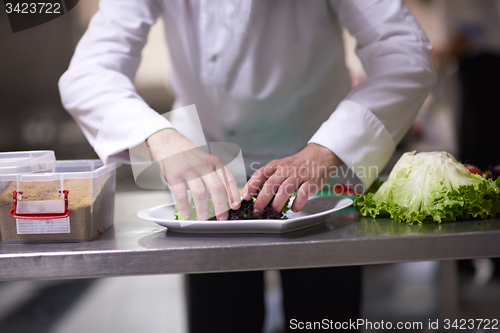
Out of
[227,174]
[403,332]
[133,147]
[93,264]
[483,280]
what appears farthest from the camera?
[483,280]

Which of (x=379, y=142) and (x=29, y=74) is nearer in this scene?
(x=379, y=142)

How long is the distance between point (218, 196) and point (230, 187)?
3 centimetres

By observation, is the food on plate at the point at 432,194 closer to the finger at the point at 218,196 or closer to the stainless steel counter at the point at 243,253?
the stainless steel counter at the point at 243,253

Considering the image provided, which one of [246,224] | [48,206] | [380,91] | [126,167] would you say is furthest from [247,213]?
[126,167]

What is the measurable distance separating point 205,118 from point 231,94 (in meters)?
0.15

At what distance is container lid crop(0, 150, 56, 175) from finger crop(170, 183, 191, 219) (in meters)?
0.30

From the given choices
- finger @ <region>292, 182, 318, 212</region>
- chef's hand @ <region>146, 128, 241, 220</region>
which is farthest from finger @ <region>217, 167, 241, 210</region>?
finger @ <region>292, 182, 318, 212</region>

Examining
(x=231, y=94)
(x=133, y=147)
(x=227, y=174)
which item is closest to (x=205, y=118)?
(x=231, y=94)

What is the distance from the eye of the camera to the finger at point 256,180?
30.7 inches

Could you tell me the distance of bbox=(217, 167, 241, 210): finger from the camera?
2.48ft

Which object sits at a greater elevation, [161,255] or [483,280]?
[161,255]

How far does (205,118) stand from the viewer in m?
1.27

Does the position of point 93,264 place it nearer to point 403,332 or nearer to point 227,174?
point 227,174

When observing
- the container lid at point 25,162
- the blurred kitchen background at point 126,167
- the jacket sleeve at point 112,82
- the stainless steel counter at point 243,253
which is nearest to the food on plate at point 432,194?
the stainless steel counter at point 243,253
